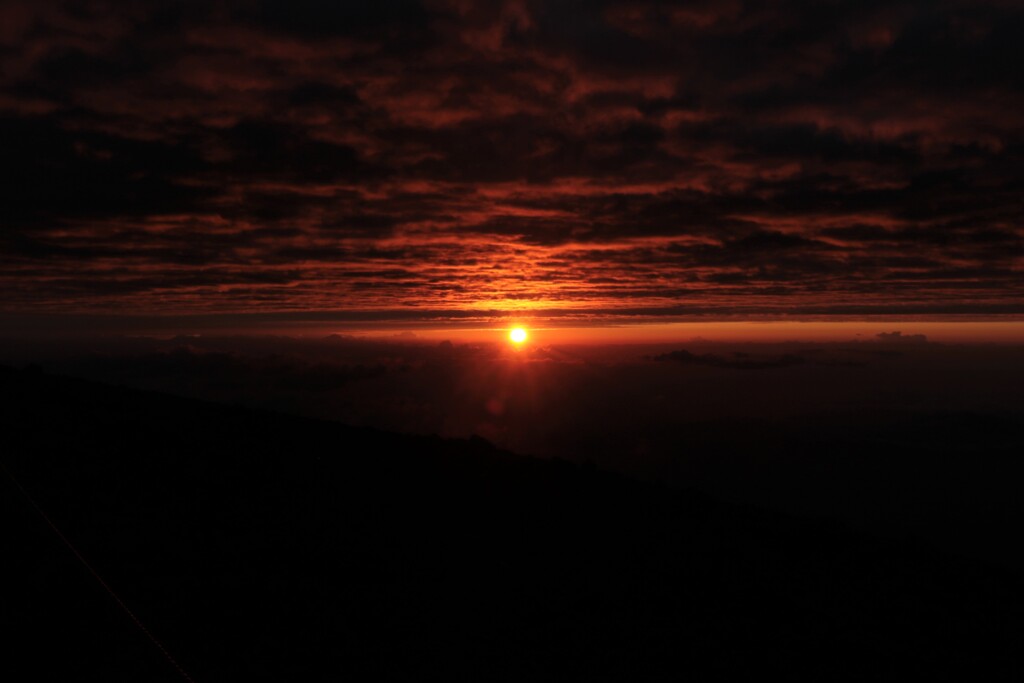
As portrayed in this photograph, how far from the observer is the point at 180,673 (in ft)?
22.9

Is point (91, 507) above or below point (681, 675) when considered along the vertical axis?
above

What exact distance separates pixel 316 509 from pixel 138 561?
14.1 ft

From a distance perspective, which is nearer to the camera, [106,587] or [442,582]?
[106,587]

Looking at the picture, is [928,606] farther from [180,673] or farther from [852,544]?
Answer: [180,673]


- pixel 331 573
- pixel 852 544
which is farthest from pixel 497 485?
pixel 852 544

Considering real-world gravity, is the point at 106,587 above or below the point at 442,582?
below

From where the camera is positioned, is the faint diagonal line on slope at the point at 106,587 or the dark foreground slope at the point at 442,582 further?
the dark foreground slope at the point at 442,582

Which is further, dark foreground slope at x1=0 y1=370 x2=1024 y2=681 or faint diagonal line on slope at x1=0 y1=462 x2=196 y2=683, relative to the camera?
dark foreground slope at x1=0 y1=370 x2=1024 y2=681

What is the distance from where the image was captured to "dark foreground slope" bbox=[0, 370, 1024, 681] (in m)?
7.96

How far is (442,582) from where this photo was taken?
10414 mm

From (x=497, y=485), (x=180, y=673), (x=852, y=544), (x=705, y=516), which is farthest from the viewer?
(x=497, y=485)

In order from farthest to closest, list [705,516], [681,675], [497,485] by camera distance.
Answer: [497,485], [705,516], [681,675]

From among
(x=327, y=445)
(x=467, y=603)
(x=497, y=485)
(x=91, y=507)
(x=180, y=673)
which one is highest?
(x=327, y=445)

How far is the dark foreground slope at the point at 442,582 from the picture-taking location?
314 inches
